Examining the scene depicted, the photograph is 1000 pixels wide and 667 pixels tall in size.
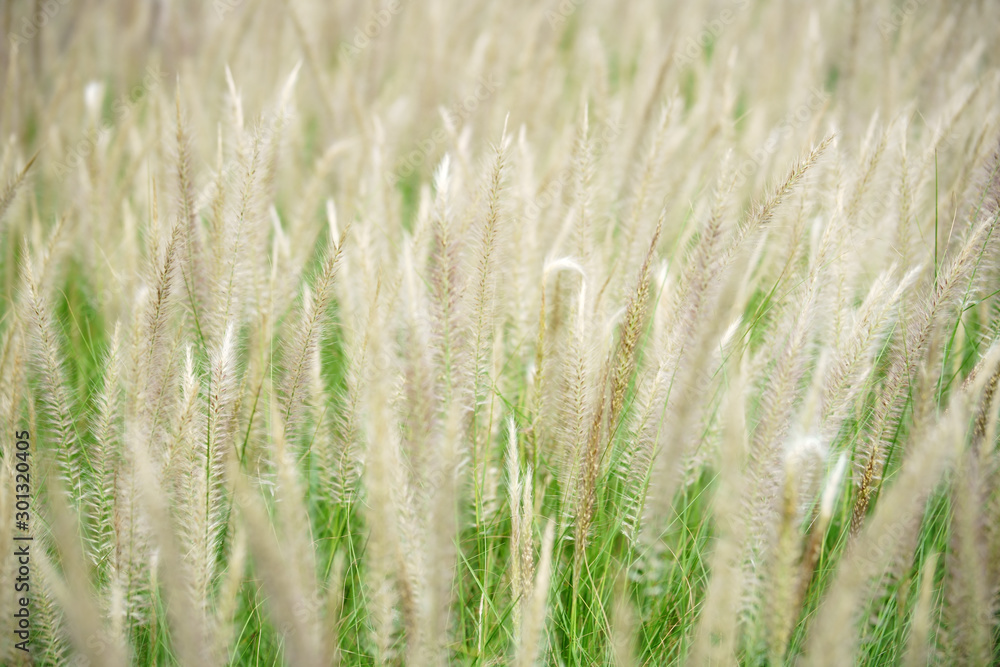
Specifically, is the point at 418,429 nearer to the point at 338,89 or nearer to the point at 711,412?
the point at 711,412

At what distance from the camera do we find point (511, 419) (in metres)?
0.95

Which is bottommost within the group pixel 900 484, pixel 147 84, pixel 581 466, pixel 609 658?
pixel 609 658

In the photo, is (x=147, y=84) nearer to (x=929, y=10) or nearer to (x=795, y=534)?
(x=795, y=534)

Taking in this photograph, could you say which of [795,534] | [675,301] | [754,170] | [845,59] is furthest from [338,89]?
[795,534]

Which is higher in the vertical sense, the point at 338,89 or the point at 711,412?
the point at 338,89

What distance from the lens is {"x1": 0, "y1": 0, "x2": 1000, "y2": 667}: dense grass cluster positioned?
30.2 inches

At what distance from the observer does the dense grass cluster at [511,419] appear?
0.77 m

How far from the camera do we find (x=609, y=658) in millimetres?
1047

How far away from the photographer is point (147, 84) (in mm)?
2523

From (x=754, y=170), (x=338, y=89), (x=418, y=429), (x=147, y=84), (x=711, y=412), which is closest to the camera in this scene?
(x=418, y=429)

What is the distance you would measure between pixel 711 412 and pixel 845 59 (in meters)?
1.83

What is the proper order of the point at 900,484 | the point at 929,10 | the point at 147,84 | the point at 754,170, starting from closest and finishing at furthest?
1. the point at 900,484
2. the point at 754,170
3. the point at 147,84
4. the point at 929,10

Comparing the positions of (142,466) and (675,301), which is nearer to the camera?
(142,466)

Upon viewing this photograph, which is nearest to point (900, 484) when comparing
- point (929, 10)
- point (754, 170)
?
point (754, 170)
